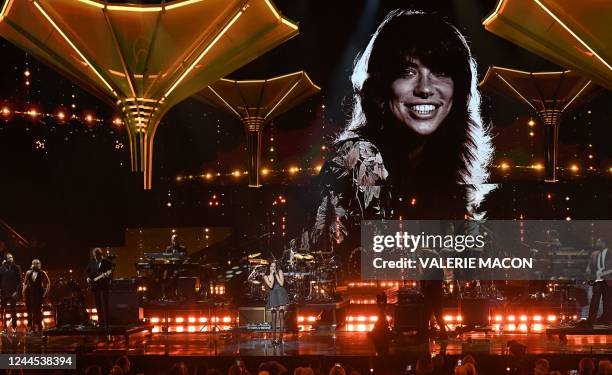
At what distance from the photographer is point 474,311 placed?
14906 mm

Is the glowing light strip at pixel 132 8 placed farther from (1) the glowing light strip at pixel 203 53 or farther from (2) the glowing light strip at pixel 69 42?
(1) the glowing light strip at pixel 203 53

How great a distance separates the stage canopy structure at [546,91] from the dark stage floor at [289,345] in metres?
7.63

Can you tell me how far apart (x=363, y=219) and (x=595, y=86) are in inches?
269

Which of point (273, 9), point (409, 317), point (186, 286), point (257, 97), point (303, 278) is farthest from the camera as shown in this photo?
point (257, 97)

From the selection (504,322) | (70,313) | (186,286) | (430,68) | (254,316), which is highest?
(430,68)

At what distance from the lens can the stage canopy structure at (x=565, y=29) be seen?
46.7 ft

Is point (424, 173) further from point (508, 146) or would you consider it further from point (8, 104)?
point (8, 104)

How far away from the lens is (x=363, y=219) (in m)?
20.7

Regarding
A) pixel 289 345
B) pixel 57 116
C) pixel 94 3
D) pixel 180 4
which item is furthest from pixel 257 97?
pixel 289 345

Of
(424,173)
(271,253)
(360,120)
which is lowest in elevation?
(271,253)

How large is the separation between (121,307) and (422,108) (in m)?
9.43

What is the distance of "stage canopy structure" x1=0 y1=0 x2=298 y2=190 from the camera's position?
1418 cm

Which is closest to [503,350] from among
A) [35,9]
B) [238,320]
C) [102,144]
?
[238,320]

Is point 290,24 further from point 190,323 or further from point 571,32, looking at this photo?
point 190,323
